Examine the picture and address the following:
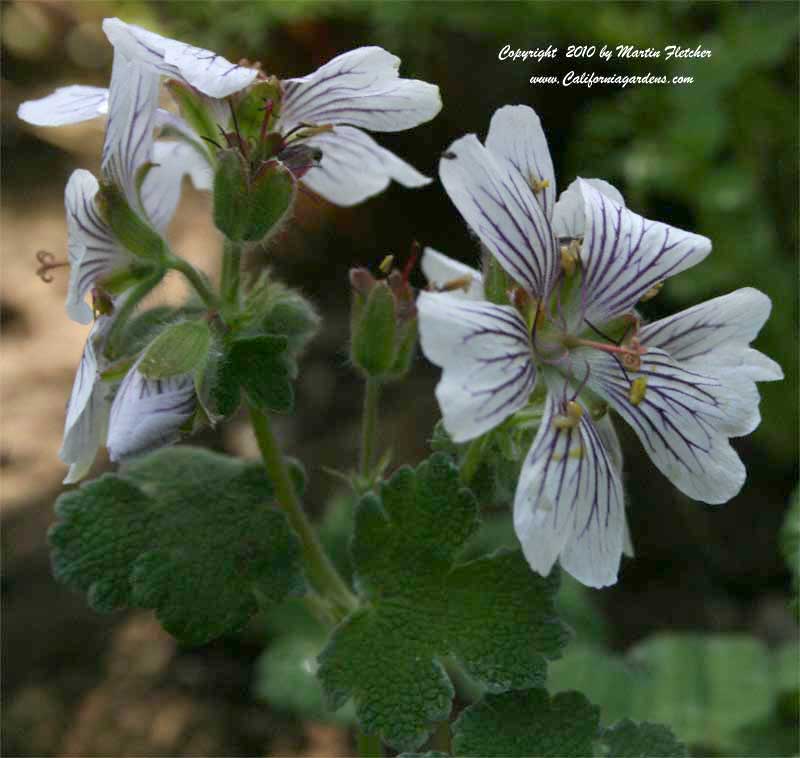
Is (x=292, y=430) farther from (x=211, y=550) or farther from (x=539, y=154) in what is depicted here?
(x=539, y=154)

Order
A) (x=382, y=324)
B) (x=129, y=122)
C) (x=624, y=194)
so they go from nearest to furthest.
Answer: (x=129, y=122) < (x=382, y=324) < (x=624, y=194)

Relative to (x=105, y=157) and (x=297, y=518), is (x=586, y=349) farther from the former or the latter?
(x=105, y=157)

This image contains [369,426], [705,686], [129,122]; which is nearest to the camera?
[129,122]

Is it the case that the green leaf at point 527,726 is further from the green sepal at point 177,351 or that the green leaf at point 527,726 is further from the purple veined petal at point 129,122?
the purple veined petal at point 129,122

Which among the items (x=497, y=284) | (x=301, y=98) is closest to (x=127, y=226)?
(x=301, y=98)

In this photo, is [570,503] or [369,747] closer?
[570,503]

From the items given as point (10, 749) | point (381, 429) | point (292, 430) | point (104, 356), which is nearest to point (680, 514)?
point (381, 429)

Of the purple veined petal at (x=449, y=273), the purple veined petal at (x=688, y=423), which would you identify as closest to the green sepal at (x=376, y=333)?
the purple veined petal at (x=449, y=273)
